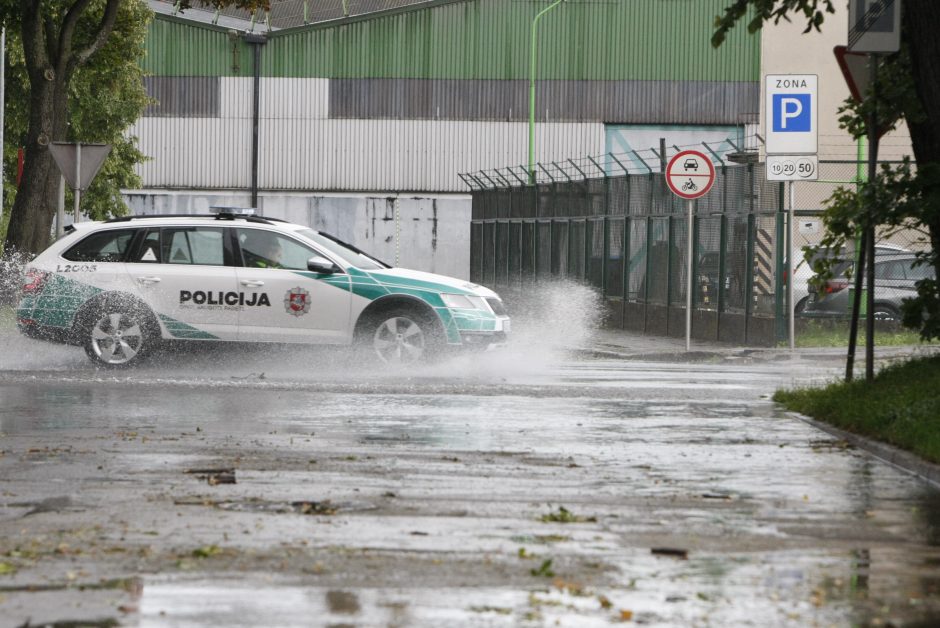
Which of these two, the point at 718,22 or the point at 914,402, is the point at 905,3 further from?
the point at 914,402

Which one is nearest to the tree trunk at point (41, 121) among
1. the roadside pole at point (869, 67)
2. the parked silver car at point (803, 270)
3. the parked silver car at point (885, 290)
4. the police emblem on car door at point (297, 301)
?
the police emblem on car door at point (297, 301)

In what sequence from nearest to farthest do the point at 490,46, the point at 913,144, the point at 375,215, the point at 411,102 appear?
the point at 913,144 → the point at 490,46 → the point at 411,102 → the point at 375,215

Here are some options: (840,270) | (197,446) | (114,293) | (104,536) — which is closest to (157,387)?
(114,293)

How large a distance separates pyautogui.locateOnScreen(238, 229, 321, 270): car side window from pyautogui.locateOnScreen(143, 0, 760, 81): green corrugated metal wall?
127 ft

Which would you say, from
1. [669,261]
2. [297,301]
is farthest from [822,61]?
[297,301]

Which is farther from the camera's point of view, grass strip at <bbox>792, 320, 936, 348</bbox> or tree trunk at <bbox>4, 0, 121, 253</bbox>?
tree trunk at <bbox>4, 0, 121, 253</bbox>

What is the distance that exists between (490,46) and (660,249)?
28661 mm

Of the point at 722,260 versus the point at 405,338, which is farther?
the point at 722,260

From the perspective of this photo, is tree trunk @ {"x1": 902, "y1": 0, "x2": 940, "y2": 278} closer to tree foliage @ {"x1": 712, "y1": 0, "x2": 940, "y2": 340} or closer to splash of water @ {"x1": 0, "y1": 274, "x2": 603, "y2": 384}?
tree foliage @ {"x1": 712, "y1": 0, "x2": 940, "y2": 340}

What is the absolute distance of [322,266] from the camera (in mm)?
17266

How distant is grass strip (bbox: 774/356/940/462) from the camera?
420 inches

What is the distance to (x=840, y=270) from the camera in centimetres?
2606

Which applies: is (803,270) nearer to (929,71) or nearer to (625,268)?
(625,268)

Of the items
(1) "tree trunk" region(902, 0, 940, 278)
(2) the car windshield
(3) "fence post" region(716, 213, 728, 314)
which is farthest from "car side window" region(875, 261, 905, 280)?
(1) "tree trunk" region(902, 0, 940, 278)
